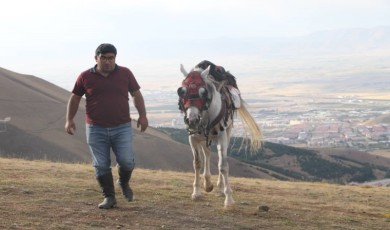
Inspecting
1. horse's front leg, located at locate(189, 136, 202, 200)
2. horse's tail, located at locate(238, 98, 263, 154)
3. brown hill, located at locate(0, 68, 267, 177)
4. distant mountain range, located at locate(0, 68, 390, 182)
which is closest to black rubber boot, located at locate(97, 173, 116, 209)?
horse's front leg, located at locate(189, 136, 202, 200)

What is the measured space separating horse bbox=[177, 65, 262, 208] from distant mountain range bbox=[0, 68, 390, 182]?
1123 inches

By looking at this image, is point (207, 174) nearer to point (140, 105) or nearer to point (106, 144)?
point (140, 105)

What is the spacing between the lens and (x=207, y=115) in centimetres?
898

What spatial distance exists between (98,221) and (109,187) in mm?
860

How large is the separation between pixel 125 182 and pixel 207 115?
1.67m

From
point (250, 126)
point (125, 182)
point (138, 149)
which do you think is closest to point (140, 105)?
point (125, 182)

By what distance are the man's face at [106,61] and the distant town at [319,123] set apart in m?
100

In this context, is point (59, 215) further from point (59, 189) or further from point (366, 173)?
point (366, 173)

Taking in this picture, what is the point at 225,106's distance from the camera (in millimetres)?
9641

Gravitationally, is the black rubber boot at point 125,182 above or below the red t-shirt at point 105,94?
below

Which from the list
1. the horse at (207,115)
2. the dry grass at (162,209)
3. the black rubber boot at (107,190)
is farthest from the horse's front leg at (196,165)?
the black rubber boot at (107,190)

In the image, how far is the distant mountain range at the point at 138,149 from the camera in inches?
1875

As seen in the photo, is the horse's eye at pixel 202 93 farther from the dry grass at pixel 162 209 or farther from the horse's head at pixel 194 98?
the dry grass at pixel 162 209

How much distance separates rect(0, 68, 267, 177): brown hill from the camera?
46625 millimetres
